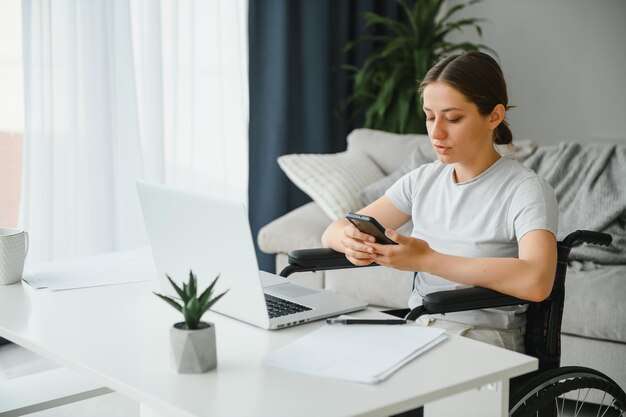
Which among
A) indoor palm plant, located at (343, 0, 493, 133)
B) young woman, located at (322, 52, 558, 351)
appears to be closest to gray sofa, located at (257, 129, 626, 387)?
indoor palm plant, located at (343, 0, 493, 133)

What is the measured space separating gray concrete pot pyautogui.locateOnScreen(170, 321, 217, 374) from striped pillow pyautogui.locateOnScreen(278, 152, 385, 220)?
1.85m

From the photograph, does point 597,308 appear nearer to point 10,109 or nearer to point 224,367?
point 224,367

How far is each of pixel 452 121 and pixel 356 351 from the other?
24.9 inches

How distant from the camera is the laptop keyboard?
1.51 m

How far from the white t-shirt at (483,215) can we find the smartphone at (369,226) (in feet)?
0.84

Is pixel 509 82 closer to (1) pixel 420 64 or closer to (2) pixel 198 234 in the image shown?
(1) pixel 420 64

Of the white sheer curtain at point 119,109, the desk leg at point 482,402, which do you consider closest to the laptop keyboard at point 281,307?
the desk leg at point 482,402

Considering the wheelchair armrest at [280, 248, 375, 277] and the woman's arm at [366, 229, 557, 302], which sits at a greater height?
the woman's arm at [366, 229, 557, 302]

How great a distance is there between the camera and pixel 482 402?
1.30m

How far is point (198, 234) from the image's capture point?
1.42 m

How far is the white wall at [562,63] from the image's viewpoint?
3.90 m

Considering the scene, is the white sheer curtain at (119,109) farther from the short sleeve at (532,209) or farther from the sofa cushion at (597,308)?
the short sleeve at (532,209)

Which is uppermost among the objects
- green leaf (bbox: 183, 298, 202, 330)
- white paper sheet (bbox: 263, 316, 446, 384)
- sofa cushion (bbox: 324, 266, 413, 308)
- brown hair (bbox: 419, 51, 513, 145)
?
brown hair (bbox: 419, 51, 513, 145)

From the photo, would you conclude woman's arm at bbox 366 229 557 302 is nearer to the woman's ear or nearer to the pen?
the pen
